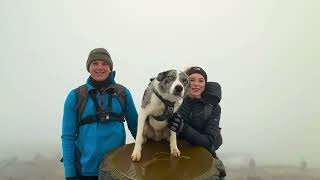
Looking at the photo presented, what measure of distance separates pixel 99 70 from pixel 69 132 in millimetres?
616

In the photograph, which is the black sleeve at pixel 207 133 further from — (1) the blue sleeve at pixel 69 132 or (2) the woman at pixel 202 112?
(1) the blue sleeve at pixel 69 132

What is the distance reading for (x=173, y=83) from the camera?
2.77m

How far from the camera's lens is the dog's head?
2.75 m

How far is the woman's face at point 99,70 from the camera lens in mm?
3045

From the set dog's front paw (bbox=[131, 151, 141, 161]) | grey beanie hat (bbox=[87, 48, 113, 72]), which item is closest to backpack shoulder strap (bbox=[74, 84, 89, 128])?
grey beanie hat (bbox=[87, 48, 113, 72])

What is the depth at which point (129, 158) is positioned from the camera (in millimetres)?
2830

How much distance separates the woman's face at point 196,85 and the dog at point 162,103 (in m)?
0.23

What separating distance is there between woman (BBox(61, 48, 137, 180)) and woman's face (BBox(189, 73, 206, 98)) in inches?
26.7

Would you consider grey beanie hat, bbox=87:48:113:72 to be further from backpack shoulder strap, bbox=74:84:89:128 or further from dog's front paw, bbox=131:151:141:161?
dog's front paw, bbox=131:151:141:161

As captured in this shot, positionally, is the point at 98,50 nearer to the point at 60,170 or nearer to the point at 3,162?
the point at 60,170

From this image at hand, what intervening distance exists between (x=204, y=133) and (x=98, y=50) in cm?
124

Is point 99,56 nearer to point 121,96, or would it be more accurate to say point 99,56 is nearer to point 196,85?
point 121,96

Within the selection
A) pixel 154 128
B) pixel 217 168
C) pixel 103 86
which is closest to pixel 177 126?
pixel 154 128

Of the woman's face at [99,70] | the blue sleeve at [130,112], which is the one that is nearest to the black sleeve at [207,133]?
the blue sleeve at [130,112]
